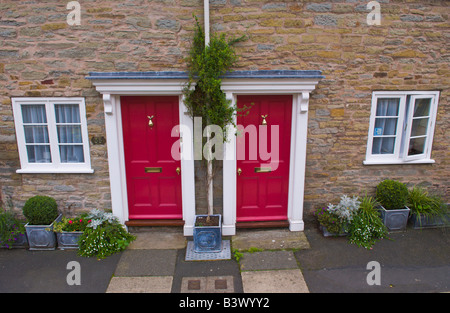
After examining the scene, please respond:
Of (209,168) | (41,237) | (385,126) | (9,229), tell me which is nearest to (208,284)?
(209,168)

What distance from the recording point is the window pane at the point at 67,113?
5367 millimetres

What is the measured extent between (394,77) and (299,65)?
169 cm

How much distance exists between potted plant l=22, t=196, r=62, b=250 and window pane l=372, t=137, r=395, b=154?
Result: 5.79 meters

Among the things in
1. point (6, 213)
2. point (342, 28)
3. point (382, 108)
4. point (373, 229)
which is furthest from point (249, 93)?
point (6, 213)

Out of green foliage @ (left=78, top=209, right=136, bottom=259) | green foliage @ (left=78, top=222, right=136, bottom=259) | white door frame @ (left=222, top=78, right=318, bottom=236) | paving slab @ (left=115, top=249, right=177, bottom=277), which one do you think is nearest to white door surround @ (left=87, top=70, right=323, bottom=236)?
white door frame @ (left=222, top=78, right=318, bottom=236)

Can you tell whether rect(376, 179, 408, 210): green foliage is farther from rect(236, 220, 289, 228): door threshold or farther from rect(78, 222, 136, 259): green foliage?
rect(78, 222, 136, 259): green foliage

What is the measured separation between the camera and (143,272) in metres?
4.74

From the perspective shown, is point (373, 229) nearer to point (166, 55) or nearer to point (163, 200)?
point (163, 200)

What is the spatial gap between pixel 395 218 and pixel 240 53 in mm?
3982

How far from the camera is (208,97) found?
495 centimetres

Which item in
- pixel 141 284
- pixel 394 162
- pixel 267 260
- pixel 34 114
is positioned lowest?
pixel 141 284

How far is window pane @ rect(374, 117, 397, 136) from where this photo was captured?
5734 mm

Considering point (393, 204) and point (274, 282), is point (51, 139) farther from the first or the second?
point (393, 204)

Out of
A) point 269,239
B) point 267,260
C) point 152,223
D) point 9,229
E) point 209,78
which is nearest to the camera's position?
point 209,78
